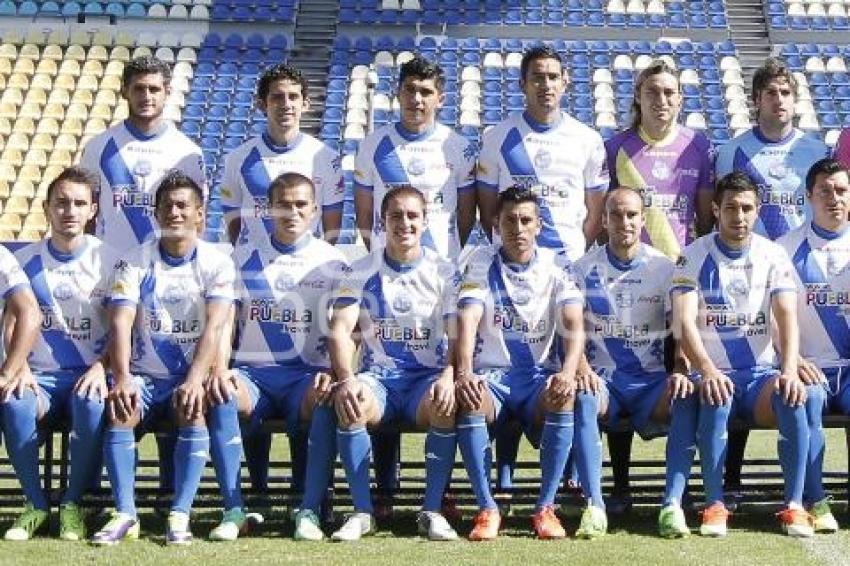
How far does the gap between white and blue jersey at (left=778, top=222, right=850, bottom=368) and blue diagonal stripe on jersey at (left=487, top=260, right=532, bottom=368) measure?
1.20 metres

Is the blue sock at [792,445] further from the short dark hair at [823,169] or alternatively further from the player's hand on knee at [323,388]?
the player's hand on knee at [323,388]

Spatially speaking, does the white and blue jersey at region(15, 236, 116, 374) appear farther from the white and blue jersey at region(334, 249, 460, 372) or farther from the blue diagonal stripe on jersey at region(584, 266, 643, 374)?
the blue diagonal stripe on jersey at region(584, 266, 643, 374)

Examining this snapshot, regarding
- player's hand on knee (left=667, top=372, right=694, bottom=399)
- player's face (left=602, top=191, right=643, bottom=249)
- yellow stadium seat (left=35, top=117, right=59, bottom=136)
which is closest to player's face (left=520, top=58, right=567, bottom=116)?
player's face (left=602, top=191, right=643, bottom=249)

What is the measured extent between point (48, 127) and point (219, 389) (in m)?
12.5

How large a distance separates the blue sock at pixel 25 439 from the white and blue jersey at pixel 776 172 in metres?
3.25

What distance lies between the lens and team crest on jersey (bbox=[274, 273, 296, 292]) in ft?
17.5

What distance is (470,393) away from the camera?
486 cm

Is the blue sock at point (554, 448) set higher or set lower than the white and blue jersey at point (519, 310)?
lower

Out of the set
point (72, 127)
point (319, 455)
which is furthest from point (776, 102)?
point (72, 127)

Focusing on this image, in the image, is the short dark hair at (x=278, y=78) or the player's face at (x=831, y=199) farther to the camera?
the short dark hair at (x=278, y=78)

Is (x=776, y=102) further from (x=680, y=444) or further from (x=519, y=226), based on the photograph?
(x=680, y=444)

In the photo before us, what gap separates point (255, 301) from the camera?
534 cm

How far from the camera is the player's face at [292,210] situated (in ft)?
17.2

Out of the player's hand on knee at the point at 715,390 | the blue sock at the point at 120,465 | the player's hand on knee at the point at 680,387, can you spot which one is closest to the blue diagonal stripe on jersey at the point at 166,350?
the blue sock at the point at 120,465
